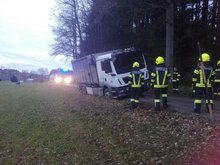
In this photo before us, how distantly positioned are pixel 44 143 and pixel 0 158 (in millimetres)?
1658

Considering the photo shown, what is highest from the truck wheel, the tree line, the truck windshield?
the tree line

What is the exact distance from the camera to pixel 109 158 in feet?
36.8

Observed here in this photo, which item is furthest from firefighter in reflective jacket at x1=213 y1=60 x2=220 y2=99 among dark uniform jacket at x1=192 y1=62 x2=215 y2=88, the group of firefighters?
dark uniform jacket at x1=192 y1=62 x2=215 y2=88

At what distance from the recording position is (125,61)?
26.6m

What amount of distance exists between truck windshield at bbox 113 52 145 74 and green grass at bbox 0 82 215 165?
7.14 m

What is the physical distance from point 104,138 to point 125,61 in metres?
13.5

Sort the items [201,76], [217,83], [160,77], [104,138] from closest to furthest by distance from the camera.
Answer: [104,138] → [201,76] → [160,77] → [217,83]

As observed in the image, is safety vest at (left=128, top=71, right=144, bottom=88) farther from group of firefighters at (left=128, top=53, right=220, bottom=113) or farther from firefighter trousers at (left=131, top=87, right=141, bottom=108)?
firefighter trousers at (left=131, top=87, right=141, bottom=108)

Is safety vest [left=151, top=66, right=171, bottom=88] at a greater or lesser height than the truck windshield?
lesser

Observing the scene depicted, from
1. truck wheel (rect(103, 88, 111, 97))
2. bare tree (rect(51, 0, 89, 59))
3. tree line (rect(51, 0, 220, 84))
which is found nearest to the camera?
truck wheel (rect(103, 88, 111, 97))

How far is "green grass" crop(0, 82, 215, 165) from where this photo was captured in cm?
1106

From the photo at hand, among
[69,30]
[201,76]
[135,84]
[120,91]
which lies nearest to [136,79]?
[135,84]

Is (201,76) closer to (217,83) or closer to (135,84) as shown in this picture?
(135,84)

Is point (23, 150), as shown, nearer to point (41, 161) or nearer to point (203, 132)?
point (41, 161)
